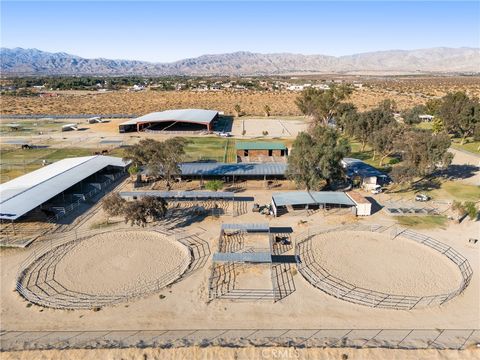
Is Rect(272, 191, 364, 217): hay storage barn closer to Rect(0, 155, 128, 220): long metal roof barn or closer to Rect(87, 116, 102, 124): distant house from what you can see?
Rect(0, 155, 128, 220): long metal roof barn

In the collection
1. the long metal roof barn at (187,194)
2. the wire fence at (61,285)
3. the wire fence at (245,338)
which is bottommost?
the wire fence at (245,338)

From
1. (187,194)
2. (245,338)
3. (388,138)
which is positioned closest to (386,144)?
(388,138)

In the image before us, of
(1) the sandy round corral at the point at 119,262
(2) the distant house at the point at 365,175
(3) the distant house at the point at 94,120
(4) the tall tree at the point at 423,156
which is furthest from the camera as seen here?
(3) the distant house at the point at 94,120

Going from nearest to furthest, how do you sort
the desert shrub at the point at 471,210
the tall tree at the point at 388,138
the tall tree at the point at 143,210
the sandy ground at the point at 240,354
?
the sandy ground at the point at 240,354, the tall tree at the point at 143,210, the desert shrub at the point at 471,210, the tall tree at the point at 388,138

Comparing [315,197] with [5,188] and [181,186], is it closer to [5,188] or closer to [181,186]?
[181,186]

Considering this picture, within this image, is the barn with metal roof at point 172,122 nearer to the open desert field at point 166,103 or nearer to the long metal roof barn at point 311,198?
the open desert field at point 166,103

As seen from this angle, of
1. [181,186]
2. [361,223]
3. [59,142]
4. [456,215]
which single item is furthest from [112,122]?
[456,215]

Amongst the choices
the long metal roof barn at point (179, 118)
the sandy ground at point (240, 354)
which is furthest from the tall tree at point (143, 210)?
the long metal roof barn at point (179, 118)

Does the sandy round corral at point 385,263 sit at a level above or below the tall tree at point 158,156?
below
